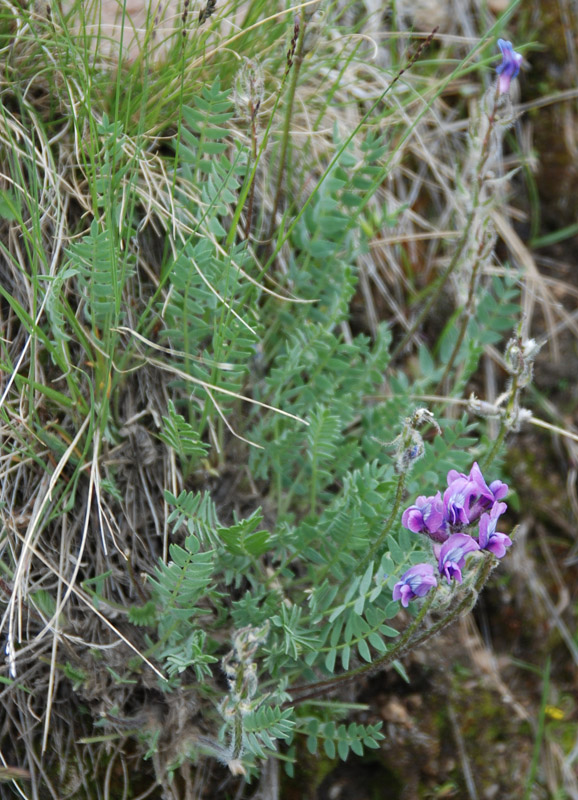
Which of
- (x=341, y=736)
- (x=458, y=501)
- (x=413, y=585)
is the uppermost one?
(x=458, y=501)

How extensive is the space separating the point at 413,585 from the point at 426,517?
0.39ft

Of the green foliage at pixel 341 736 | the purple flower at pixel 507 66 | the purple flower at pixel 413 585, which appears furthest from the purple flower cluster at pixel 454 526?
the purple flower at pixel 507 66

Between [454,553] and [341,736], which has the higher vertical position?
[454,553]

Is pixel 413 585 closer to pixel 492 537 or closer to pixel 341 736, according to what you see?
pixel 492 537

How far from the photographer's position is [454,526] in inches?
53.7

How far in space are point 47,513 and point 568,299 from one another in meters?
1.86

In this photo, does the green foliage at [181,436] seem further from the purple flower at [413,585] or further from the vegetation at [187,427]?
the purple flower at [413,585]

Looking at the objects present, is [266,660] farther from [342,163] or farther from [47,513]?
[342,163]

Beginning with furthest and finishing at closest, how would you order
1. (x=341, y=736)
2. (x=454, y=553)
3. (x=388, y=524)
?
(x=341, y=736) < (x=388, y=524) < (x=454, y=553)

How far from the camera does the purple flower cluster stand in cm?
132

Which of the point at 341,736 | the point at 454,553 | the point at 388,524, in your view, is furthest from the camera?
the point at 341,736

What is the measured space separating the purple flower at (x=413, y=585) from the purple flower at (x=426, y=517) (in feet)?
0.24

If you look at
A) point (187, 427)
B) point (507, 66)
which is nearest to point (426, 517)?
point (187, 427)

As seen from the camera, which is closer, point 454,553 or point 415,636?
point 454,553
